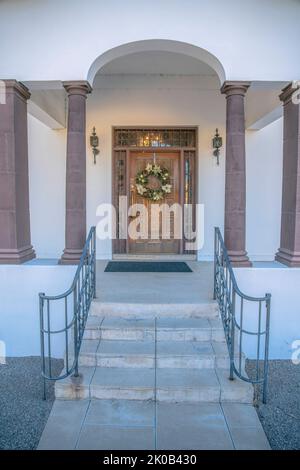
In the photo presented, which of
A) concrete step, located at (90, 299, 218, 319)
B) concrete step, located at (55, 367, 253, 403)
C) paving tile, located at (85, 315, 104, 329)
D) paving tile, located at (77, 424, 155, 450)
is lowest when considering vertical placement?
paving tile, located at (77, 424, 155, 450)

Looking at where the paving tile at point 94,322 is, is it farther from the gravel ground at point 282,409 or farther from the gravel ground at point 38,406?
the gravel ground at point 282,409

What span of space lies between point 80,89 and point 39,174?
2.60 m

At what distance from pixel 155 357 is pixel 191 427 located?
0.72 meters

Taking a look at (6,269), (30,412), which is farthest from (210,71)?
(30,412)

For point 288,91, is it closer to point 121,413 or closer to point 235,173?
point 235,173

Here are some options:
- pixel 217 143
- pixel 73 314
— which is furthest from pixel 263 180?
pixel 73 314

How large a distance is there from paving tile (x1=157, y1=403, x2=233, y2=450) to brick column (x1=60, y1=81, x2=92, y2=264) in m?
2.07

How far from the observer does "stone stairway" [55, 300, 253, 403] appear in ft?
9.43

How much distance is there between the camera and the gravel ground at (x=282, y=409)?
253 cm

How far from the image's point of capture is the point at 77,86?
412cm

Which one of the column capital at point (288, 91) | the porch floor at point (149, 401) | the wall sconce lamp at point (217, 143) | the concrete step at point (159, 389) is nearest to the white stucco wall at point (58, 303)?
the porch floor at point (149, 401)

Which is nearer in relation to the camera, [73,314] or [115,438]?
[115,438]

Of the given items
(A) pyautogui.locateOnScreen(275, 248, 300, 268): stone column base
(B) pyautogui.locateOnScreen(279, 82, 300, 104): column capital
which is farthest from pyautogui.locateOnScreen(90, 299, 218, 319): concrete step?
(B) pyautogui.locateOnScreen(279, 82, 300, 104): column capital

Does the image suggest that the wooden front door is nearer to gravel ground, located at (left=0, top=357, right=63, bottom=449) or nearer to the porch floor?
the porch floor
